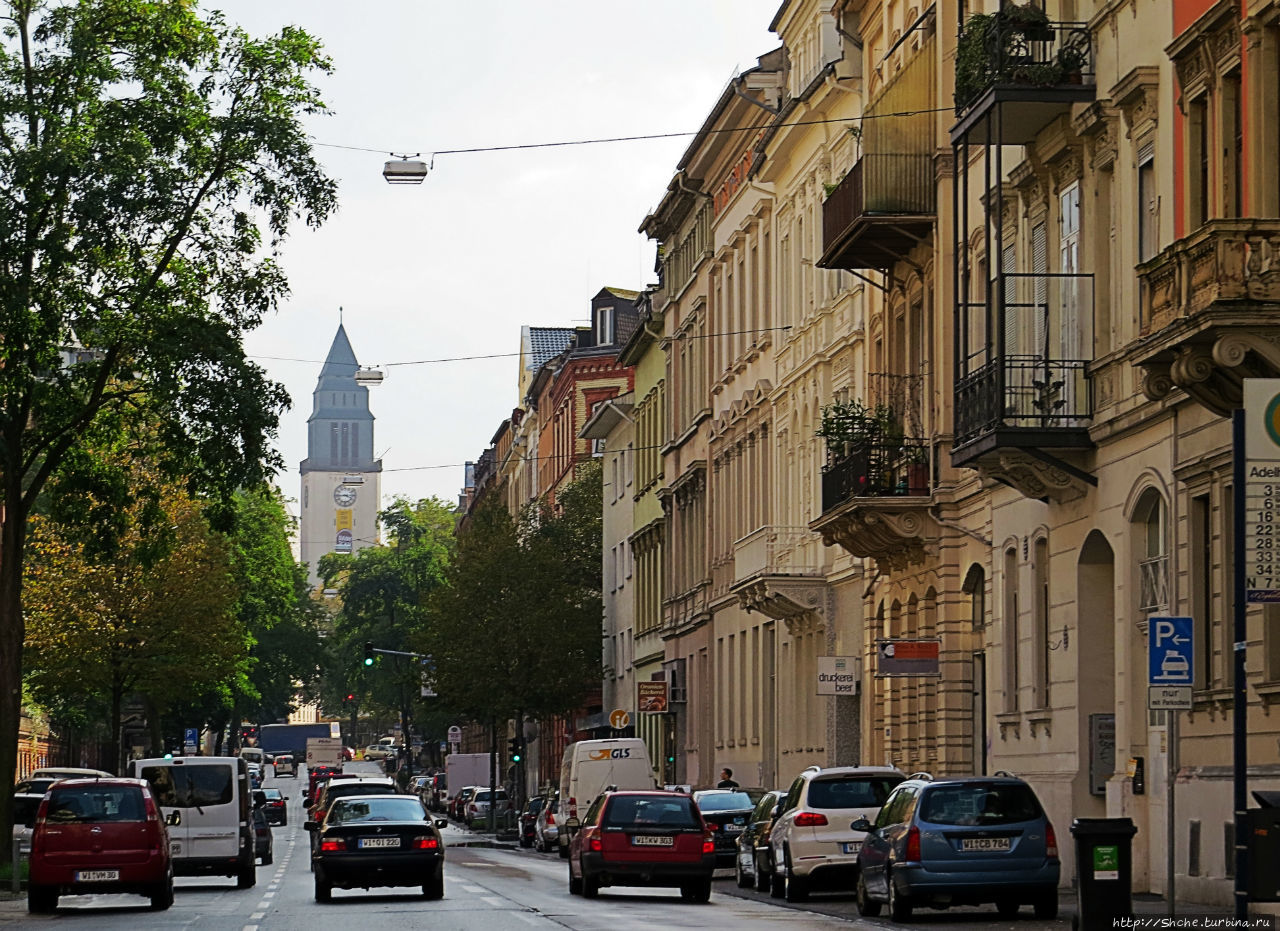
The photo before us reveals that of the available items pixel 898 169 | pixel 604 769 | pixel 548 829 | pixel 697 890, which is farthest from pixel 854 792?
pixel 548 829

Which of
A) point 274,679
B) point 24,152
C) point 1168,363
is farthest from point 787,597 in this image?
point 274,679

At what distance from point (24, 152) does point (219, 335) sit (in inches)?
160

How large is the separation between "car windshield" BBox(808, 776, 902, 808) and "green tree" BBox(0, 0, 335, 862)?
39.2 ft

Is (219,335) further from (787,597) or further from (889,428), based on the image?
(787,597)

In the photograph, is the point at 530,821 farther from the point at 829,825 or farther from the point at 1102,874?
the point at 1102,874

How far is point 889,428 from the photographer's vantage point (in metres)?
38.8

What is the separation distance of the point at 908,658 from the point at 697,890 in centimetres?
437

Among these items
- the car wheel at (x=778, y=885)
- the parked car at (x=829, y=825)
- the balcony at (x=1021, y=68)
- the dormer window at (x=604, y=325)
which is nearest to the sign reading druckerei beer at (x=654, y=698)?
the car wheel at (x=778, y=885)

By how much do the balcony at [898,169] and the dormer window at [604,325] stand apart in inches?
2518

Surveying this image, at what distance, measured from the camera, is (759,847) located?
1362 inches

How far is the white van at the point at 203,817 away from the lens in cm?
3869

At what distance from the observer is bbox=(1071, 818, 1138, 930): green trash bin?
Result: 2039cm

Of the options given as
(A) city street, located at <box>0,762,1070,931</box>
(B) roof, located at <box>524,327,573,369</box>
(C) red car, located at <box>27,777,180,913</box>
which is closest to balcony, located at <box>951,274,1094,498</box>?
(A) city street, located at <box>0,762,1070,931</box>

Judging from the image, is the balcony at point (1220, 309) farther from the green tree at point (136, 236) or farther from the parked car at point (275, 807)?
the parked car at point (275, 807)
